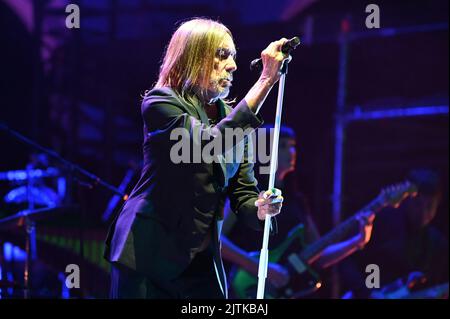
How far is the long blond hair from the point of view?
2508 mm

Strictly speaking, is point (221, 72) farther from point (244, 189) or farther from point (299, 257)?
point (299, 257)

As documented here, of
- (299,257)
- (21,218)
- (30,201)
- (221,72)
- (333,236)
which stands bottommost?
(299,257)

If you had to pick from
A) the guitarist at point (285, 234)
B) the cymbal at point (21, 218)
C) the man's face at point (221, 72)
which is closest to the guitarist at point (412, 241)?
the guitarist at point (285, 234)

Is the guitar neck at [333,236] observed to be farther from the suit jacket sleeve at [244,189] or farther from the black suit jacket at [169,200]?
the black suit jacket at [169,200]

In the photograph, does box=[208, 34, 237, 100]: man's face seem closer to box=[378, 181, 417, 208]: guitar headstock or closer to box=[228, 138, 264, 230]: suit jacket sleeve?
box=[228, 138, 264, 230]: suit jacket sleeve

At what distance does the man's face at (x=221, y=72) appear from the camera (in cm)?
252

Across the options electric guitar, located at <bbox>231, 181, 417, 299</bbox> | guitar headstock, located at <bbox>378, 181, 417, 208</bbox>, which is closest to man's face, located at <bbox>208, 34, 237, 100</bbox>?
electric guitar, located at <bbox>231, 181, 417, 299</bbox>

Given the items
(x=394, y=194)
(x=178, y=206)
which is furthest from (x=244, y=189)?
(x=394, y=194)

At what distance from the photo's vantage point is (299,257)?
18.1ft

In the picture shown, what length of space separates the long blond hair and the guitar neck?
324cm

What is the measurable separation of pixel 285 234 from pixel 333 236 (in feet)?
1.42

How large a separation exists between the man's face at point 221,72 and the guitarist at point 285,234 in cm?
268
